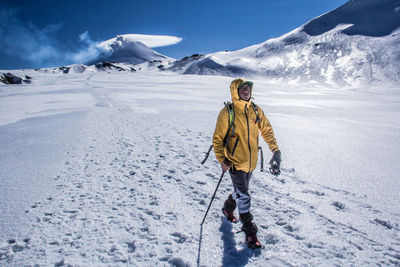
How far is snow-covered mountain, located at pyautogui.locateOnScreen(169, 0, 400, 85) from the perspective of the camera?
4688 centimetres

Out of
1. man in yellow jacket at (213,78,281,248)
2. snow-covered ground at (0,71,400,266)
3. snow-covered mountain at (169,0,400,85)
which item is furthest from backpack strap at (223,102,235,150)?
snow-covered mountain at (169,0,400,85)

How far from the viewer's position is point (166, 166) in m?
4.83

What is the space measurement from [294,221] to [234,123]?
67.4 inches

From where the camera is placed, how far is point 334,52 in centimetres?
5791

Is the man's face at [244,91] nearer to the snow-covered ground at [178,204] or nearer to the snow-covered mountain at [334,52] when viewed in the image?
the snow-covered ground at [178,204]

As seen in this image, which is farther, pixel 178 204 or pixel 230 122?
pixel 178 204

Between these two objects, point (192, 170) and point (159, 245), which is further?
point (192, 170)

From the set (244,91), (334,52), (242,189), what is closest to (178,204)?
(242,189)

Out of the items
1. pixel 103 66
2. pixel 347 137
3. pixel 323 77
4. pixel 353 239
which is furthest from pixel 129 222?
pixel 103 66

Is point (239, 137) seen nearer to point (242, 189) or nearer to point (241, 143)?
point (241, 143)

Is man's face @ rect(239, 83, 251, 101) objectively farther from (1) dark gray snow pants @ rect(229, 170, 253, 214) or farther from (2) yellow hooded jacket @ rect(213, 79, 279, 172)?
(1) dark gray snow pants @ rect(229, 170, 253, 214)

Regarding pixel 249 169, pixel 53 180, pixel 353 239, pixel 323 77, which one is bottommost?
pixel 353 239

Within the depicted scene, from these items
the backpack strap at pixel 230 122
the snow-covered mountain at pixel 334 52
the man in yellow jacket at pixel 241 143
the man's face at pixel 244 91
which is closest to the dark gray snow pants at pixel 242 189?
the man in yellow jacket at pixel 241 143

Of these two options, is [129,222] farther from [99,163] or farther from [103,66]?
[103,66]
